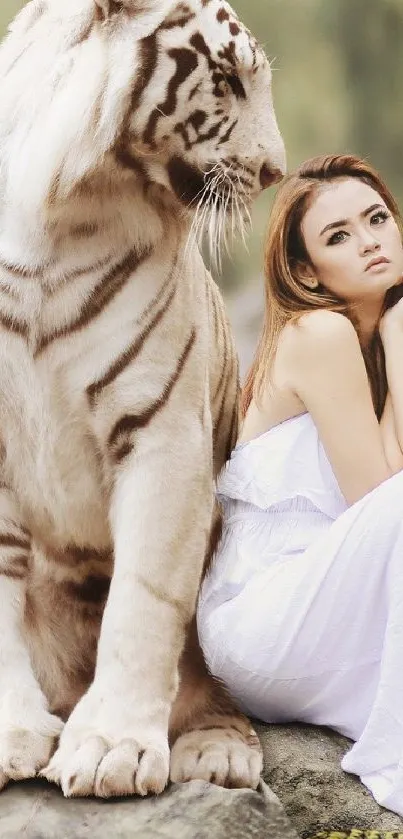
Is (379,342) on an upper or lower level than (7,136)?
lower

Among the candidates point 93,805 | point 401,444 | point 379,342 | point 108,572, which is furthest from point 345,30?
point 93,805

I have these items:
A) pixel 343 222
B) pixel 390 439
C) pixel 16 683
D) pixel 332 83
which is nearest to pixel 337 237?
pixel 343 222

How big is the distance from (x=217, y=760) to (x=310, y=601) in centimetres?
21

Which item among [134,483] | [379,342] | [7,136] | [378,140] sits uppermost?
[7,136]

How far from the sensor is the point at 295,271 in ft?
5.20

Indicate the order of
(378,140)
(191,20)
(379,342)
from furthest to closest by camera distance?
1. (378,140)
2. (379,342)
3. (191,20)

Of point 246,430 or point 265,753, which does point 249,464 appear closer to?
point 246,430

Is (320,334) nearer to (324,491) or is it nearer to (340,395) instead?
(340,395)

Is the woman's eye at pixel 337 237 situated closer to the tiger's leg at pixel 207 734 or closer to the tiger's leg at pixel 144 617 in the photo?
the tiger's leg at pixel 144 617

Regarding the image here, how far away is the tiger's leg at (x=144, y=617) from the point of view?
3.70 ft

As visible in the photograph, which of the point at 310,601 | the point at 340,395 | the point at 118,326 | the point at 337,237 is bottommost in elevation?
the point at 310,601

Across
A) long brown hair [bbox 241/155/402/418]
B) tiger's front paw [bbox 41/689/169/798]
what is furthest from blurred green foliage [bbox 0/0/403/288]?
tiger's front paw [bbox 41/689/169/798]

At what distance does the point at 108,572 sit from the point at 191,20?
0.66 meters

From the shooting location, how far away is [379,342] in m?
1.58
